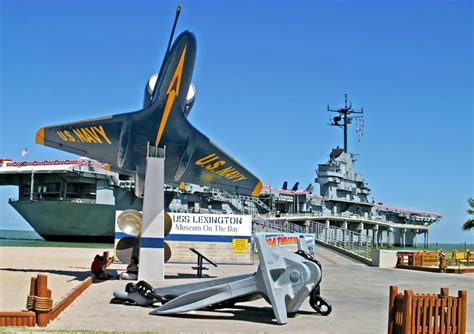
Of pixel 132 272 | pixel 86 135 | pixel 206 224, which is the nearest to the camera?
pixel 132 272

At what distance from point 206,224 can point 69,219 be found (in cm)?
3747


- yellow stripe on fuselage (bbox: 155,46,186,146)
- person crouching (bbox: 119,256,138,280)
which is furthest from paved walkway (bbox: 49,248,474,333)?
yellow stripe on fuselage (bbox: 155,46,186,146)

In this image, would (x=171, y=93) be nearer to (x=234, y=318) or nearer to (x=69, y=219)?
(x=234, y=318)

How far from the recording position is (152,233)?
20.6m

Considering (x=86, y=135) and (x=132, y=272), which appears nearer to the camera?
(x=132, y=272)

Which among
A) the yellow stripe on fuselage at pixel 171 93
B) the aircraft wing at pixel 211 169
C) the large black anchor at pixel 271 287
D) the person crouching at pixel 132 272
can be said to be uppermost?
the yellow stripe on fuselage at pixel 171 93

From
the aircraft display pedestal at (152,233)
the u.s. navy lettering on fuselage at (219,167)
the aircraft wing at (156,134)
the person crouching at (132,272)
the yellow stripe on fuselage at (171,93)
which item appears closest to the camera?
the aircraft display pedestal at (152,233)

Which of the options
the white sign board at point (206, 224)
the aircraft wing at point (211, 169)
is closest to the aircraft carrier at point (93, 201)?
the white sign board at point (206, 224)

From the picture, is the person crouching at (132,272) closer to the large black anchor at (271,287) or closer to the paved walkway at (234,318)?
the paved walkway at (234,318)

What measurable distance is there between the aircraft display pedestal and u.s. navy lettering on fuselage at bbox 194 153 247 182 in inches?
194

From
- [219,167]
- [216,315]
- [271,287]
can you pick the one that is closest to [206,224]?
[219,167]

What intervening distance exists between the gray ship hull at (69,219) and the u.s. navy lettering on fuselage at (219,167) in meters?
40.8

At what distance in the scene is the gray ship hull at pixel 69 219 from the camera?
64.7 meters

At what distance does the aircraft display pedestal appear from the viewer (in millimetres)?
20516
